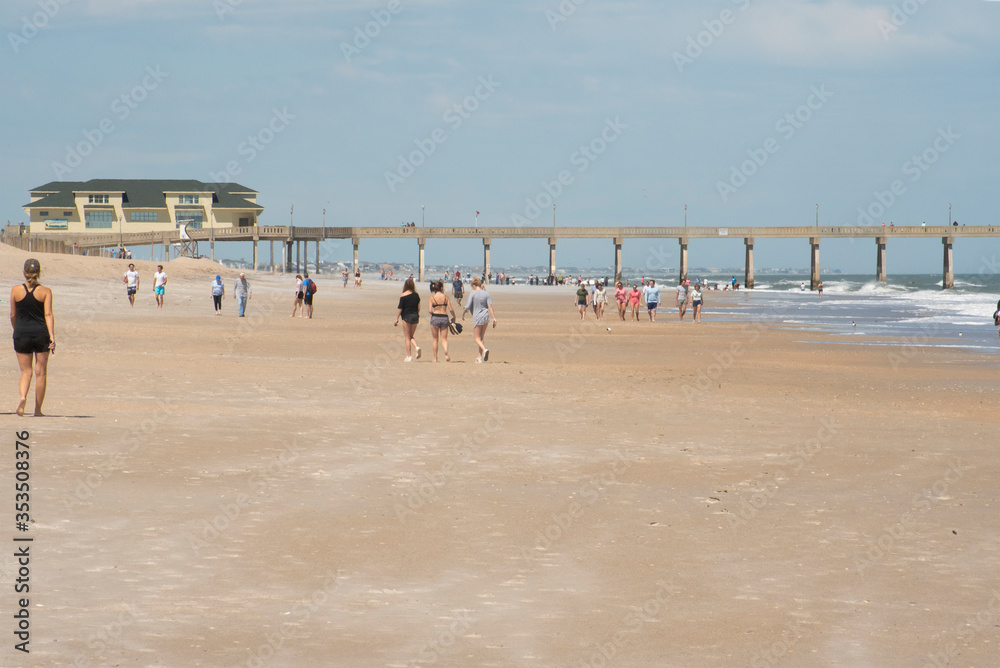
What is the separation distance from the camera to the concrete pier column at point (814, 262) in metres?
93.2

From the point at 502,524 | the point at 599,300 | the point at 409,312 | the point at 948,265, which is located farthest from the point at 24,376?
the point at 948,265

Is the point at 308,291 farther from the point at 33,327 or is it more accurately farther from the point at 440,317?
the point at 33,327

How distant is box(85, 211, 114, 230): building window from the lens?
9731cm

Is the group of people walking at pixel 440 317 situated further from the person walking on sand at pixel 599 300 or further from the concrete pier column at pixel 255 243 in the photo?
the concrete pier column at pixel 255 243

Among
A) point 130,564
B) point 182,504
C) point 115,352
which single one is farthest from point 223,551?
point 115,352

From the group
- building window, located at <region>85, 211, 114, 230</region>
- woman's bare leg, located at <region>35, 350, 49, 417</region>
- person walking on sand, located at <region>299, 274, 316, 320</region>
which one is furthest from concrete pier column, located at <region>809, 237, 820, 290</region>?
woman's bare leg, located at <region>35, 350, 49, 417</region>

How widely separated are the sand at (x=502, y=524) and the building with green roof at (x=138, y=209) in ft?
277

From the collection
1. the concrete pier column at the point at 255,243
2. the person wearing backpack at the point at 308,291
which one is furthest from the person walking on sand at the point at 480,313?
the concrete pier column at the point at 255,243

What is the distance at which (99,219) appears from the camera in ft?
320

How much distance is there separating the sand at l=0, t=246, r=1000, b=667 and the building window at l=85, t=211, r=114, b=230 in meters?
87.4

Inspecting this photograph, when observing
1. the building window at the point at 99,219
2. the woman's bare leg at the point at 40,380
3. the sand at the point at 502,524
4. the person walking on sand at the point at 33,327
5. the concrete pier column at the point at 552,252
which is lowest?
the sand at the point at 502,524

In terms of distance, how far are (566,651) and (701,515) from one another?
270 centimetres

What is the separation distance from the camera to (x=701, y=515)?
284 inches

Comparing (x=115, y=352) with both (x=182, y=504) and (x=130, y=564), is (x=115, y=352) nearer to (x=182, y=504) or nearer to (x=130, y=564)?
(x=182, y=504)
